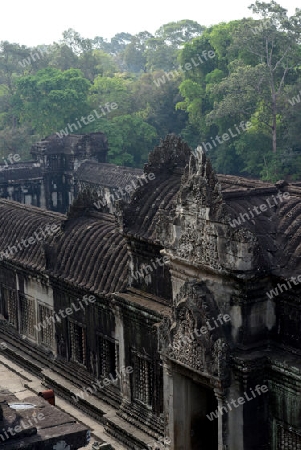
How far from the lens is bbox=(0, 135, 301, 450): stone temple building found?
50.4 feet

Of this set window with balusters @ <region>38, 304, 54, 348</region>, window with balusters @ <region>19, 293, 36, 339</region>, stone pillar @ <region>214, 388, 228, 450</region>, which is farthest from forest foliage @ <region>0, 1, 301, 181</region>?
stone pillar @ <region>214, 388, 228, 450</region>

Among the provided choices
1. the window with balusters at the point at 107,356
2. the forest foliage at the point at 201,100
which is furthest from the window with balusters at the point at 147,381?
the forest foliage at the point at 201,100

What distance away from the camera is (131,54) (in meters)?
127

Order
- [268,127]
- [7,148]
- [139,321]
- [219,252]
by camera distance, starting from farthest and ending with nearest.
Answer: [7,148] → [268,127] → [139,321] → [219,252]

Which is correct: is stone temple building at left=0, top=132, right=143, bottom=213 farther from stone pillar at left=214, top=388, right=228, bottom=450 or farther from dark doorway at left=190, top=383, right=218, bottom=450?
stone pillar at left=214, top=388, right=228, bottom=450

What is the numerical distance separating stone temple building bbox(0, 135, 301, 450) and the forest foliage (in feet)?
109

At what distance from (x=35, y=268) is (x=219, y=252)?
11.3 meters

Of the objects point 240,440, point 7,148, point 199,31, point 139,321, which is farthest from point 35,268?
point 199,31

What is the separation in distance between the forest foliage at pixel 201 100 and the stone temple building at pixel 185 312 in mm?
33277

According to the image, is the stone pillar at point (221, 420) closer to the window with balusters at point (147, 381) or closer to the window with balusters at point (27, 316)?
the window with balusters at point (147, 381)

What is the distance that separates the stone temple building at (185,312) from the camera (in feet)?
50.4

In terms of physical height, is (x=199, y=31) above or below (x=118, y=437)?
above

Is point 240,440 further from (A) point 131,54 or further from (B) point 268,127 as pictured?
(A) point 131,54

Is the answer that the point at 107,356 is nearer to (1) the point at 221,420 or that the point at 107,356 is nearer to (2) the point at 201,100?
(1) the point at 221,420
